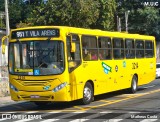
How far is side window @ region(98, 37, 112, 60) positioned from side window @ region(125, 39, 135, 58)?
1.94m

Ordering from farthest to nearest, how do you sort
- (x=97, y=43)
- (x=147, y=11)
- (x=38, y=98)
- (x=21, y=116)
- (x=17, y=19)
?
(x=17, y=19)
(x=147, y=11)
(x=97, y=43)
(x=38, y=98)
(x=21, y=116)

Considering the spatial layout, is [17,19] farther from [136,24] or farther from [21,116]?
[21,116]

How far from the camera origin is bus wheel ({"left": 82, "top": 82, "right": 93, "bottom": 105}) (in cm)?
1516

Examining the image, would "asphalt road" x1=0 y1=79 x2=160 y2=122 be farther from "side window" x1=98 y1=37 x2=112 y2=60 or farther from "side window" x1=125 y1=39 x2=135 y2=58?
"side window" x1=125 y1=39 x2=135 y2=58

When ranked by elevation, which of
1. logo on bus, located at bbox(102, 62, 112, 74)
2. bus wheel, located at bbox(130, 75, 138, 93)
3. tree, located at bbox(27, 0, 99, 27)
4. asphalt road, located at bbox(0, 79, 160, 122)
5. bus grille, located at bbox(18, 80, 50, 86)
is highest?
tree, located at bbox(27, 0, 99, 27)

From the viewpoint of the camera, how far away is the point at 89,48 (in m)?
15.6

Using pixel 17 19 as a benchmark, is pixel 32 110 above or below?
below

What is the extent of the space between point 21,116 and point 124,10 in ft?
127

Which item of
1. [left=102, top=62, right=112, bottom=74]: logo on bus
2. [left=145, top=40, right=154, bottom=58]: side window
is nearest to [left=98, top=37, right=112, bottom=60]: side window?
[left=102, top=62, right=112, bottom=74]: logo on bus

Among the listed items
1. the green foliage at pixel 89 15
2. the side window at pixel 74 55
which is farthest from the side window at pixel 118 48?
the green foliage at pixel 89 15

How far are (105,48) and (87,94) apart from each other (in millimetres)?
2595

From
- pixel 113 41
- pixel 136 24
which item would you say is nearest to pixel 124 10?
pixel 136 24

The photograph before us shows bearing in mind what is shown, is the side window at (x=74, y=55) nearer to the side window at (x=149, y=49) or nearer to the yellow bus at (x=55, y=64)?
the yellow bus at (x=55, y=64)

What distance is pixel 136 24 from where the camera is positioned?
49.0 meters
